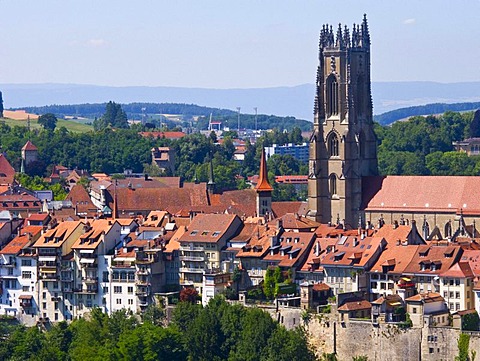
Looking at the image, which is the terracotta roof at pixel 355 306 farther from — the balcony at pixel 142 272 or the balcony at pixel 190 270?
the balcony at pixel 142 272

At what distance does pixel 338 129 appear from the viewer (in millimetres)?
124562

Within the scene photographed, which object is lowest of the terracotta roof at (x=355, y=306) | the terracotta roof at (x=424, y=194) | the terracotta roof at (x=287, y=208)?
the terracotta roof at (x=355, y=306)

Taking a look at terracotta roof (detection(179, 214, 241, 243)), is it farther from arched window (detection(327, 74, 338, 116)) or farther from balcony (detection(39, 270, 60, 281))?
arched window (detection(327, 74, 338, 116))

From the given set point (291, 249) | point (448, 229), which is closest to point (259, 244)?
point (291, 249)

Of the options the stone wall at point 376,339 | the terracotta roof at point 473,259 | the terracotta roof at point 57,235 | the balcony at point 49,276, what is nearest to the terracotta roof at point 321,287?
the stone wall at point 376,339

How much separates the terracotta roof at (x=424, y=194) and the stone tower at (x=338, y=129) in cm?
166

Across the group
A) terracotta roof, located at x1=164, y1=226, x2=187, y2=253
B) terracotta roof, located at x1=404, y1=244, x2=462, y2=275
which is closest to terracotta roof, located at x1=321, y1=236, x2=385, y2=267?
terracotta roof, located at x1=404, y1=244, x2=462, y2=275

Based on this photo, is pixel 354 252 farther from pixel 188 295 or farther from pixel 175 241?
pixel 175 241

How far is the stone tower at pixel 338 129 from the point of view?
405ft

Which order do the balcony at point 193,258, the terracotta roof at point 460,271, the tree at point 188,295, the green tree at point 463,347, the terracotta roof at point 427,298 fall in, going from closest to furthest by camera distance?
the green tree at point 463,347, the terracotta roof at point 427,298, the terracotta roof at point 460,271, the tree at point 188,295, the balcony at point 193,258

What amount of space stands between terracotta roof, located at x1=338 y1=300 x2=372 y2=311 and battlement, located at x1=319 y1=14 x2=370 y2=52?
3541cm

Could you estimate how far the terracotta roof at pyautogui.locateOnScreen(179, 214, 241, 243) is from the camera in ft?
345

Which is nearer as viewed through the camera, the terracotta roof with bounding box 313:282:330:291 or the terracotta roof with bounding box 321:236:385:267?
the terracotta roof with bounding box 313:282:330:291

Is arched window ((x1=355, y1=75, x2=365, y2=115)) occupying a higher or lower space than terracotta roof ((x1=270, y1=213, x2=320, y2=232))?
higher
